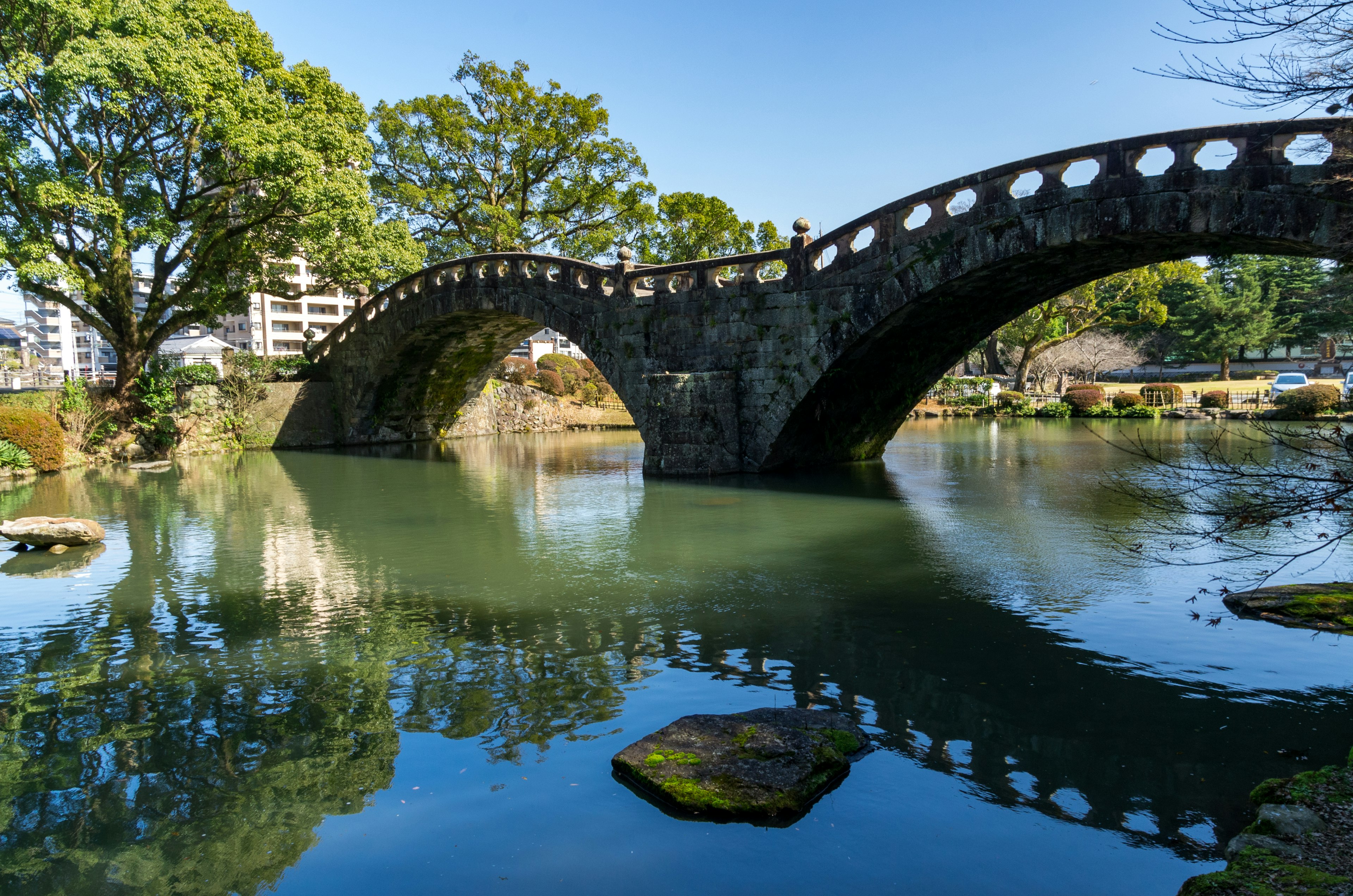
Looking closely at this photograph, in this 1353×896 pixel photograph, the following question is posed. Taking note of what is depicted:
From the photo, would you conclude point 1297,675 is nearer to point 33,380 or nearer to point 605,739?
point 605,739

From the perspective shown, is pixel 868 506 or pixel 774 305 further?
→ pixel 774 305

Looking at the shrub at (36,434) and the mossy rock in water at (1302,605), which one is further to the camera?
the shrub at (36,434)

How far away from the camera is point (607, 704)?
5246 millimetres

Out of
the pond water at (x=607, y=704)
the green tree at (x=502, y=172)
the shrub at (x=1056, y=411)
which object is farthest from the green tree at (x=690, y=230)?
the pond water at (x=607, y=704)

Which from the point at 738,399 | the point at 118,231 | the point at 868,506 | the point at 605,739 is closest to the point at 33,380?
the point at 118,231

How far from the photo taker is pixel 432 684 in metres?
5.61

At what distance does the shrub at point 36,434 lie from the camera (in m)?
17.6

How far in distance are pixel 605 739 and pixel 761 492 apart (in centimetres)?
974

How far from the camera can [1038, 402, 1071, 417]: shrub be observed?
1356 inches

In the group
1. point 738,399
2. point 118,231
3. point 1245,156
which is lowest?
point 738,399

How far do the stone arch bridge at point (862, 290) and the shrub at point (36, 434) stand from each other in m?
7.99

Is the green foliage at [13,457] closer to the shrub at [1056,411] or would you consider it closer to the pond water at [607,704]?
the pond water at [607,704]

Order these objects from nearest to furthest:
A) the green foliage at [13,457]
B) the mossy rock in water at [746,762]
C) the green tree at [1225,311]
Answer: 1. the mossy rock in water at [746,762]
2. the green foliage at [13,457]
3. the green tree at [1225,311]

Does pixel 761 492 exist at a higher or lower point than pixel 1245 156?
lower
